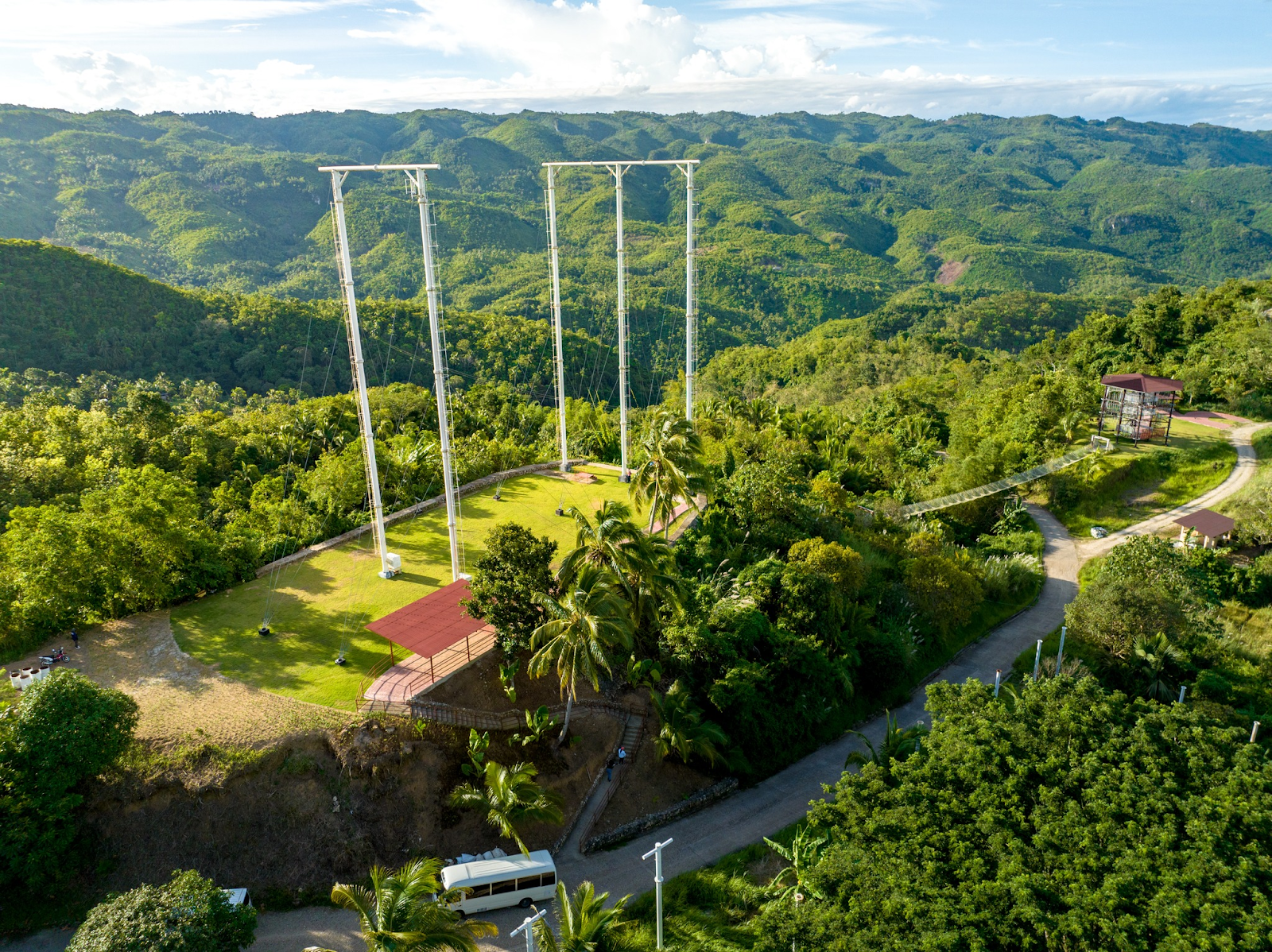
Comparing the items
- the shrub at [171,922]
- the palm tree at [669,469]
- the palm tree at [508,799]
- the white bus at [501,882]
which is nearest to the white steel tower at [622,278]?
the palm tree at [669,469]

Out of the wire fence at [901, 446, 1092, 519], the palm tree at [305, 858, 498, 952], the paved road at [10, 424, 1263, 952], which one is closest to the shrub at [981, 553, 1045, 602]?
the paved road at [10, 424, 1263, 952]

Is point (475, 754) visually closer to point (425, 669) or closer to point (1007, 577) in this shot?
point (425, 669)

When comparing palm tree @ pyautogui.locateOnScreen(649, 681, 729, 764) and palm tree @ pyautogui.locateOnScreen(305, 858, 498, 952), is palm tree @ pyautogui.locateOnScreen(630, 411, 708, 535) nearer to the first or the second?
palm tree @ pyautogui.locateOnScreen(649, 681, 729, 764)

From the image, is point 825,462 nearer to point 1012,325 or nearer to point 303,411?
point 303,411

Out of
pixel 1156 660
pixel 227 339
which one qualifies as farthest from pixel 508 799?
pixel 227 339

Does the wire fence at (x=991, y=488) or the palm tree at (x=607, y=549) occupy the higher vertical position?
the palm tree at (x=607, y=549)

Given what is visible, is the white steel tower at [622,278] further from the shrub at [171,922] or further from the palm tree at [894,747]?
the shrub at [171,922]
